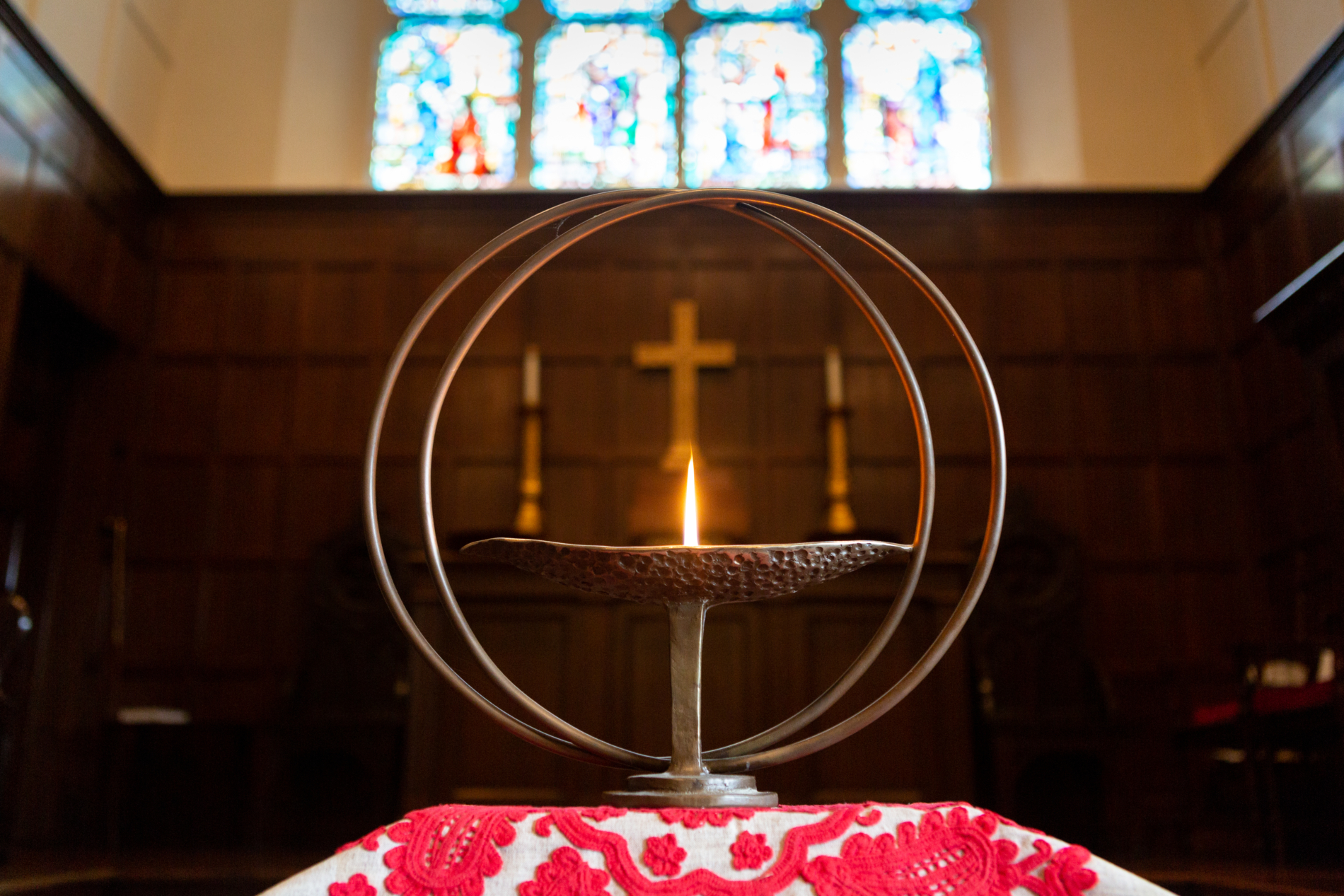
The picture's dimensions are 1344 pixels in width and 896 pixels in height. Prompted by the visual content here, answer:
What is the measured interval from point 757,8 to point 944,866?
715 cm

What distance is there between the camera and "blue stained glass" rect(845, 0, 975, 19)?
7293 mm

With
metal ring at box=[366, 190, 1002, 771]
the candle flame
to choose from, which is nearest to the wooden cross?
metal ring at box=[366, 190, 1002, 771]

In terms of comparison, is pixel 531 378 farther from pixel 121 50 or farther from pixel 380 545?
pixel 380 545

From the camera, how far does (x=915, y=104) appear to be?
7.04m

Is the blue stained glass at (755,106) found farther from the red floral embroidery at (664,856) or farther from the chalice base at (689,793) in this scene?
the red floral embroidery at (664,856)

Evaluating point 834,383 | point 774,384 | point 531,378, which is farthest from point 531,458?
point 834,383

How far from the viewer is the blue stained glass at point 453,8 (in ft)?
24.1

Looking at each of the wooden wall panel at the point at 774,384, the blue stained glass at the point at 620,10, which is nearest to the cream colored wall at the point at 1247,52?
the wooden wall panel at the point at 774,384

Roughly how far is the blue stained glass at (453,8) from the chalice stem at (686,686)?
23.0 ft

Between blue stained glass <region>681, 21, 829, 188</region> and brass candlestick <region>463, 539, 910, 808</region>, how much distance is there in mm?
5775

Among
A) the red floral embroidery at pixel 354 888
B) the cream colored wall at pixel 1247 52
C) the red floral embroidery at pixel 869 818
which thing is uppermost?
the cream colored wall at pixel 1247 52

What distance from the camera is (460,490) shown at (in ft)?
19.6

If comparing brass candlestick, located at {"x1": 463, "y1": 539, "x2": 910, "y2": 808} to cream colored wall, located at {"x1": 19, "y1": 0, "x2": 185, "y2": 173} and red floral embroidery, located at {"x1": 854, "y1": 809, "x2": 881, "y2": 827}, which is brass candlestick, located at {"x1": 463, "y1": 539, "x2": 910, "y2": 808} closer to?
red floral embroidery, located at {"x1": 854, "y1": 809, "x2": 881, "y2": 827}

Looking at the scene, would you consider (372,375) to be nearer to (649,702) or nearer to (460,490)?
(460,490)
